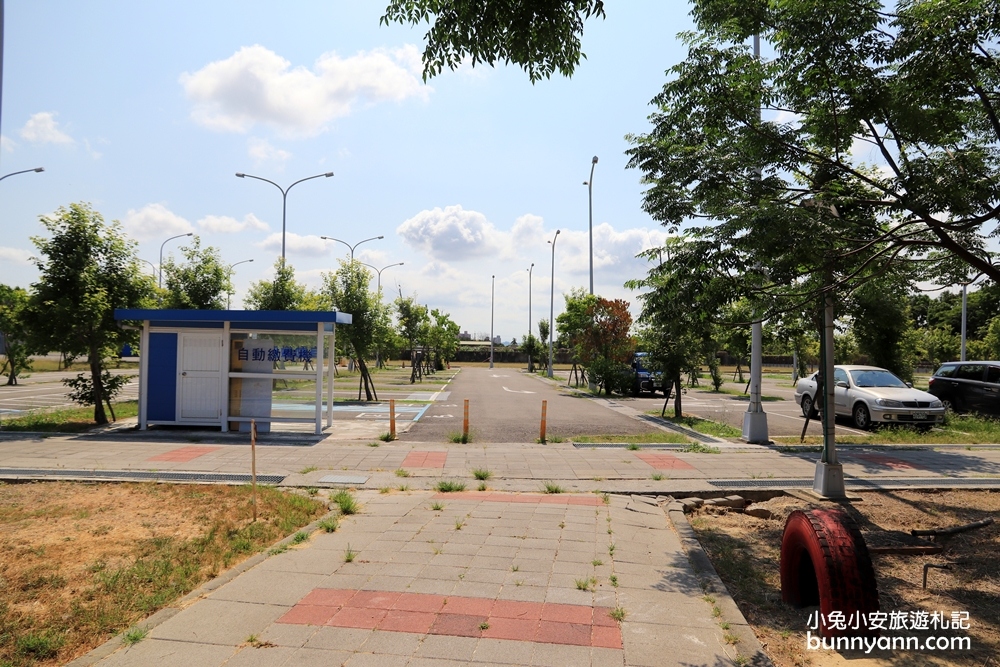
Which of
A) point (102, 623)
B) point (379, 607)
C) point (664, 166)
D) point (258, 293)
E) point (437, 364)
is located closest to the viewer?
point (102, 623)

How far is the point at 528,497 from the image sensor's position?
8633 millimetres

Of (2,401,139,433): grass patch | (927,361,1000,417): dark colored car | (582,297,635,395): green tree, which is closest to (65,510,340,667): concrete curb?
(2,401,139,433): grass patch

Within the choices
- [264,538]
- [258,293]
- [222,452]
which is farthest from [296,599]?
[258,293]

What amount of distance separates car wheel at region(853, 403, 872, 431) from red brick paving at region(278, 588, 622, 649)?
46.4ft

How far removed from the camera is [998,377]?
16.6m

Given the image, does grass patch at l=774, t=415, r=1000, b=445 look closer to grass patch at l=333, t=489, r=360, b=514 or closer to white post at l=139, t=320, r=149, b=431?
grass patch at l=333, t=489, r=360, b=514

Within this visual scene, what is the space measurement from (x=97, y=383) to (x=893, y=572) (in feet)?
51.5

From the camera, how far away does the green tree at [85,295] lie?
14.1 m

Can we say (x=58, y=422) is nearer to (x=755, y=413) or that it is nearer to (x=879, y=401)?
(x=755, y=413)

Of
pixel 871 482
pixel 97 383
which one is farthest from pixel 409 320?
pixel 871 482

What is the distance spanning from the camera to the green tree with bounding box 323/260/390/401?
24031 millimetres

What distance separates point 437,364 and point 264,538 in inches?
2244

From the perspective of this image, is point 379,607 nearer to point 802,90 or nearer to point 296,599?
point 296,599

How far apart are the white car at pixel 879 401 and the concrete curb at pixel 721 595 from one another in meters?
8.85
